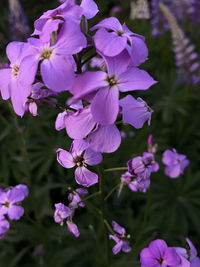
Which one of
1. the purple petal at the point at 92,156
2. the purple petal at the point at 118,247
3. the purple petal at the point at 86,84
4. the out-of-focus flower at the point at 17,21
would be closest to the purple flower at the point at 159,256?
the purple petal at the point at 118,247

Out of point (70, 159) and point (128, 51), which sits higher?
point (128, 51)

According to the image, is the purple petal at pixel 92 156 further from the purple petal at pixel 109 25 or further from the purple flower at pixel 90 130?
the purple petal at pixel 109 25

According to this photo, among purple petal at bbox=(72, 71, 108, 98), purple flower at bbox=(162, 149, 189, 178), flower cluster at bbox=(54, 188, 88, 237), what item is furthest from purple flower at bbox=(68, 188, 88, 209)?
purple flower at bbox=(162, 149, 189, 178)

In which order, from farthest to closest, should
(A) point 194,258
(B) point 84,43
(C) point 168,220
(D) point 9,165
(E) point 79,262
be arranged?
1. (D) point 9,165
2. (C) point 168,220
3. (E) point 79,262
4. (A) point 194,258
5. (B) point 84,43

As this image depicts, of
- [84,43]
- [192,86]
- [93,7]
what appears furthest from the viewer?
[192,86]

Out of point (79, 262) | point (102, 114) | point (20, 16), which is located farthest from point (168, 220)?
point (20, 16)

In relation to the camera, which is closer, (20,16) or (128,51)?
(128,51)

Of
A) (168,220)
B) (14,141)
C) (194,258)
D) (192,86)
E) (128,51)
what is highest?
(128,51)

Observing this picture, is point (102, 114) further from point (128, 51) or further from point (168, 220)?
point (168, 220)
